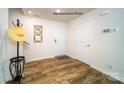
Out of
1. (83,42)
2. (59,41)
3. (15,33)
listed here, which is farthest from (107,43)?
(15,33)

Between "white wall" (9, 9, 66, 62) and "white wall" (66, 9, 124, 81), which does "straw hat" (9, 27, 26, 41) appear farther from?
"white wall" (66, 9, 124, 81)

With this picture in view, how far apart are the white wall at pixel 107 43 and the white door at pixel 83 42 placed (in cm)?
24

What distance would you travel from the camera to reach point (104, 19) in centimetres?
263

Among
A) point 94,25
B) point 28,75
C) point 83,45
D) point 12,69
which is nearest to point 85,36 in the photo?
point 83,45

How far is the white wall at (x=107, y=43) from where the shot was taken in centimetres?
221

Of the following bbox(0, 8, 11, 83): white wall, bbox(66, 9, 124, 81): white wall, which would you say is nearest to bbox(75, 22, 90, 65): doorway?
bbox(66, 9, 124, 81): white wall

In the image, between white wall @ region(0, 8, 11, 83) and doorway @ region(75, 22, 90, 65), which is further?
doorway @ region(75, 22, 90, 65)

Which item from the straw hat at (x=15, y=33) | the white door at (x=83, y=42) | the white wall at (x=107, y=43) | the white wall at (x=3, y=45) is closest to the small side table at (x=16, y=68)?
the white wall at (x=3, y=45)

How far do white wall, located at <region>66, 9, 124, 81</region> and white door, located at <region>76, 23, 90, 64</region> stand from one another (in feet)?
0.79

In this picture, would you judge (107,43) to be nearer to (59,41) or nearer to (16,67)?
(59,41)

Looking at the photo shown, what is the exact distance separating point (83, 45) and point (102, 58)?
1.13 metres

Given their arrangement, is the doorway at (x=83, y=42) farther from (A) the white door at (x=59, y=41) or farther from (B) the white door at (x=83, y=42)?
(A) the white door at (x=59, y=41)

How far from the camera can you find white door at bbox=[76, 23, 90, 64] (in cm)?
345

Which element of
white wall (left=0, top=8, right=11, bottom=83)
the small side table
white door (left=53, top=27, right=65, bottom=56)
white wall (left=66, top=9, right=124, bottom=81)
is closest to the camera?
white wall (left=0, top=8, right=11, bottom=83)
